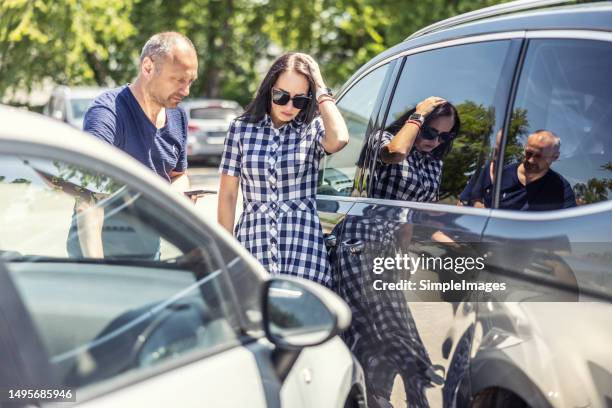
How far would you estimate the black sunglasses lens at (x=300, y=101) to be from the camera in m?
3.82

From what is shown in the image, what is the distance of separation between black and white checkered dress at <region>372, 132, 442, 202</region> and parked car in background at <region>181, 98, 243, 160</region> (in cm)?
2044

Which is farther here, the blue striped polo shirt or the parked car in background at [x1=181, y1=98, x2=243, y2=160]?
the parked car in background at [x1=181, y1=98, x2=243, y2=160]

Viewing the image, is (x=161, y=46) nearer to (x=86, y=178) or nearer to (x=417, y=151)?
(x=417, y=151)

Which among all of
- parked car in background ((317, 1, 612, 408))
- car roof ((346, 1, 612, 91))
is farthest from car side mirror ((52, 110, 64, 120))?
parked car in background ((317, 1, 612, 408))

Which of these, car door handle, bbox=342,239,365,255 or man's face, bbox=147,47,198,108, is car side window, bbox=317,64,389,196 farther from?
man's face, bbox=147,47,198,108

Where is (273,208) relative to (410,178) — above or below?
below

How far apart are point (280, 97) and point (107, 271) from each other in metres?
1.88

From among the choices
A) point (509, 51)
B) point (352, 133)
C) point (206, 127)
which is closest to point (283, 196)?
point (352, 133)

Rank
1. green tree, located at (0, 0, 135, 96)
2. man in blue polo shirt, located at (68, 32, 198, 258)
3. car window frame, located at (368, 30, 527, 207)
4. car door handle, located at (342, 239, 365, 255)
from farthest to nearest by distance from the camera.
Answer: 1. green tree, located at (0, 0, 135, 96)
2. man in blue polo shirt, located at (68, 32, 198, 258)
3. car door handle, located at (342, 239, 365, 255)
4. car window frame, located at (368, 30, 527, 207)

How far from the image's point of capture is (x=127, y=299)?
6.57ft

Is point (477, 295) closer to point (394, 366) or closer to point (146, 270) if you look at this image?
point (394, 366)

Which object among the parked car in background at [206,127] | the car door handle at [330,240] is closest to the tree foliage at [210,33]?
the parked car in background at [206,127]

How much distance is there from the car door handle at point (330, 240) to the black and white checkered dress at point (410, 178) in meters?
0.31

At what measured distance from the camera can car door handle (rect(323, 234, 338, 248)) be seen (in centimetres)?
377
